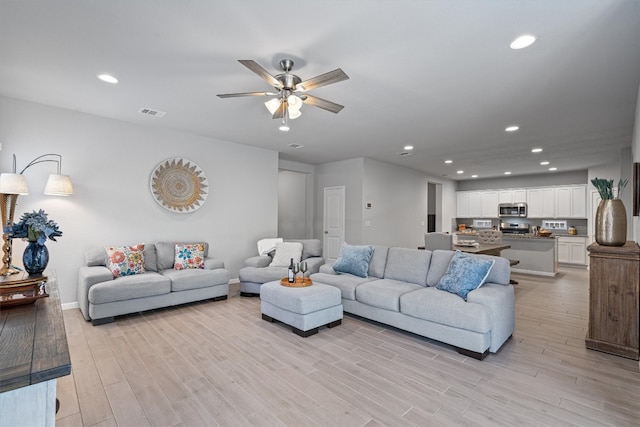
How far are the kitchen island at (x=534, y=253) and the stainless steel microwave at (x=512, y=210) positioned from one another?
2.56m

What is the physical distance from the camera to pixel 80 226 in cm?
416

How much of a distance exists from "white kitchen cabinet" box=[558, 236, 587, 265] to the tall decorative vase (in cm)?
638

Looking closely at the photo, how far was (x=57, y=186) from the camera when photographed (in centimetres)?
372

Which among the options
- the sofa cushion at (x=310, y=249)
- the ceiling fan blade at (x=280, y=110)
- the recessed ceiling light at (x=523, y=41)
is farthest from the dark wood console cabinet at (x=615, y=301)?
the sofa cushion at (x=310, y=249)

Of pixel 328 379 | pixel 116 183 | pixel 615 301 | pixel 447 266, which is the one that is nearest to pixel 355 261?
pixel 447 266

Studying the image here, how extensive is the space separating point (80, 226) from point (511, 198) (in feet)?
35.3

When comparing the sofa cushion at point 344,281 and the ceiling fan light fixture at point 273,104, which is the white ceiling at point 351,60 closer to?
the ceiling fan light fixture at point 273,104

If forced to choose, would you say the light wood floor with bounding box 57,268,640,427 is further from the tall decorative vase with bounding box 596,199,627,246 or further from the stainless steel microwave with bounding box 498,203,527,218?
the stainless steel microwave with bounding box 498,203,527,218

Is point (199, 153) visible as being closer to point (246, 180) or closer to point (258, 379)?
point (246, 180)

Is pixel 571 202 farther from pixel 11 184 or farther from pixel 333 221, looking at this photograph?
pixel 11 184

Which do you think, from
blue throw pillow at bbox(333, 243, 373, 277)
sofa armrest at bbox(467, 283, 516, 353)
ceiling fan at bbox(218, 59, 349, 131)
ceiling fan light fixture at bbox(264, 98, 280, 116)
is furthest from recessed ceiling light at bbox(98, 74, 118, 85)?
sofa armrest at bbox(467, 283, 516, 353)

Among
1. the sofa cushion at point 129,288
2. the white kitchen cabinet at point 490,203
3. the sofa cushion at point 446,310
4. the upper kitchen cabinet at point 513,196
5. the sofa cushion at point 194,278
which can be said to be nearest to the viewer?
the sofa cushion at point 446,310

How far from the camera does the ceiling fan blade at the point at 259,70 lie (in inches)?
88.3

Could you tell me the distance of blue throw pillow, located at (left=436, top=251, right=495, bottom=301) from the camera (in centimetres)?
313
